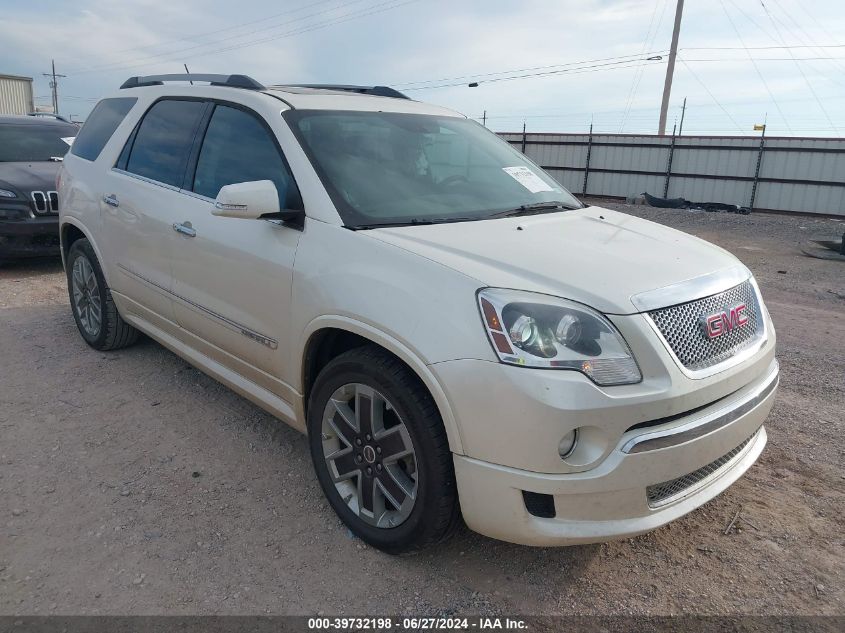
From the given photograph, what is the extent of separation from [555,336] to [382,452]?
2.79 feet

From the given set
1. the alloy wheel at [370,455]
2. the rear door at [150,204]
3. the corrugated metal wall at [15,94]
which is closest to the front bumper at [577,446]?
the alloy wheel at [370,455]

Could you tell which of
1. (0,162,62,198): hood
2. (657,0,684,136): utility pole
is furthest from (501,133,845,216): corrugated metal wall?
(0,162,62,198): hood

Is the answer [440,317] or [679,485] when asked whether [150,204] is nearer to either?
[440,317]

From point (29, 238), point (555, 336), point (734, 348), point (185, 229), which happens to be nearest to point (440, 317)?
point (555, 336)

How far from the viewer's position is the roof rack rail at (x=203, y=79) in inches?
141

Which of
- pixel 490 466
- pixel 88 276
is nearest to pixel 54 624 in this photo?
pixel 490 466

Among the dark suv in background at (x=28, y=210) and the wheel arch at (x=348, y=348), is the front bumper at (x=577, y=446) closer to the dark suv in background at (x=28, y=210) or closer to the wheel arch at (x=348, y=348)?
the wheel arch at (x=348, y=348)

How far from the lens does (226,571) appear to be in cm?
255

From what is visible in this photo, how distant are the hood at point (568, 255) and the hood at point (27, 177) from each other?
5848mm

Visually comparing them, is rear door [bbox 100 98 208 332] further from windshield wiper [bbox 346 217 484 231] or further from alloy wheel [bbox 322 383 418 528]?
alloy wheel [bbox 322 383 418 528]

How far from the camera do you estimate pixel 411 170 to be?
3215 mm

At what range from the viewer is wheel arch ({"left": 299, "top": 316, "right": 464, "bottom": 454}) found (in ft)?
7.34

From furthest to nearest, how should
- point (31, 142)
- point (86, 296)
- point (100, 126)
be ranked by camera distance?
point (31, 142) < point (86, 296) < point (100, 126)

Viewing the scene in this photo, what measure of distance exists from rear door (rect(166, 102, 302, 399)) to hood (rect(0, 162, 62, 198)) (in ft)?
14.2
